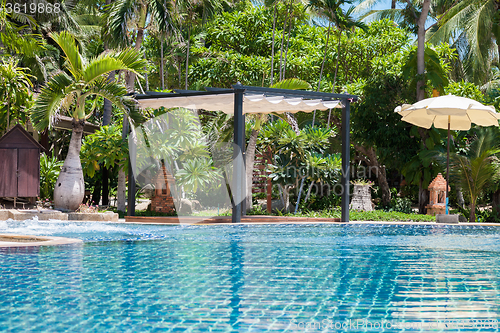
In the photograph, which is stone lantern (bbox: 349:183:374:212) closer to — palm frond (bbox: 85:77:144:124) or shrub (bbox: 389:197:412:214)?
shrub (bbox: 389:197:412:214)

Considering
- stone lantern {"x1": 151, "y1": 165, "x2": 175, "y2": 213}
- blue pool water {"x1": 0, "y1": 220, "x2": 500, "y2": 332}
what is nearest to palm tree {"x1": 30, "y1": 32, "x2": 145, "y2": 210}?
stone lantern {"x1": 151, "y1": 165, "x2": 175, "y2": 213}

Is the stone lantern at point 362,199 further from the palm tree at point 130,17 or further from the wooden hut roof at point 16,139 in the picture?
the wooden hut roof at point 16,139

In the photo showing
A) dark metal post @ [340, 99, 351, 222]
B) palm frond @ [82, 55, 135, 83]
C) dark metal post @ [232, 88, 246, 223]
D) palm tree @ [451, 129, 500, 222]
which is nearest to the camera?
dark metal post @ [232, 88, 246, 223]

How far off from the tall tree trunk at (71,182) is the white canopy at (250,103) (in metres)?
1.55

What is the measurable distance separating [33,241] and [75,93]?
470cm

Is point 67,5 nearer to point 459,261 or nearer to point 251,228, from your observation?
point 251,228

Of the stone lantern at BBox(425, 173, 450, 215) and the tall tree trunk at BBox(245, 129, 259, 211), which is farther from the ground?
the tall tree trunk at BBox(245, 129, 259, 211)

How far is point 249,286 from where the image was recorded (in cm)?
410

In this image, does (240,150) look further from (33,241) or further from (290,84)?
(33,241)

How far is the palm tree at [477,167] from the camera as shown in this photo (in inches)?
481

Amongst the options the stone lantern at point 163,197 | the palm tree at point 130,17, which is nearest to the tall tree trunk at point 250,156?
the stone lantern at point 163,197

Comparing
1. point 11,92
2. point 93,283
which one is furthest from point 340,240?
point 11,92

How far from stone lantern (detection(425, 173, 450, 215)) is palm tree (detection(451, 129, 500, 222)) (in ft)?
1.62

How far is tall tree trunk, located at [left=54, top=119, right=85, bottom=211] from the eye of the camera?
35.4ft
